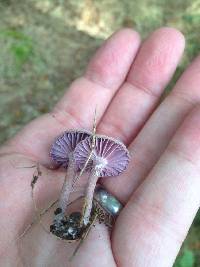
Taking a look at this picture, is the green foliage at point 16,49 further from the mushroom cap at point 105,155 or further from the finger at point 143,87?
the mushroom cap at point 105,155

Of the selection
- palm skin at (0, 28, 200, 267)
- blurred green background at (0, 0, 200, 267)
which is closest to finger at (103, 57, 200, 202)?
palm skin at (0, 28, 200, 267)

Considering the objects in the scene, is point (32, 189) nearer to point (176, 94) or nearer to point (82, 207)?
point (82, 207)

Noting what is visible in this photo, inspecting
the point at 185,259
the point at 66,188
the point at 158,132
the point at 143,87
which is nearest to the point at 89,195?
the point at 66,188

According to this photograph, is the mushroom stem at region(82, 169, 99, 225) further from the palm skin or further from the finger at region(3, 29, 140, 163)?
the finger at region(3, 29, 140, 163)

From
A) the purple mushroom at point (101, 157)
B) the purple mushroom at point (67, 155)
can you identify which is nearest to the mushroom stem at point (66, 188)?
the purple mushroom at point (67, 155)

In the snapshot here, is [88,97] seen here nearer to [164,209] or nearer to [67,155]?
[67,155]

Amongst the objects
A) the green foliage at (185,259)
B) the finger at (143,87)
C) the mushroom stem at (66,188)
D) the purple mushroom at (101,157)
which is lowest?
the green foliage at (185,259)

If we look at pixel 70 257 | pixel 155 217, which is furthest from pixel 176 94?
pixel 70 257
